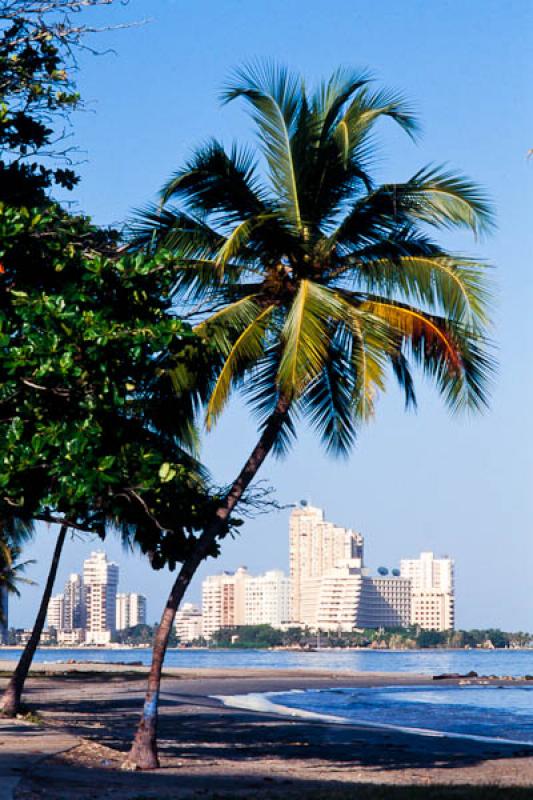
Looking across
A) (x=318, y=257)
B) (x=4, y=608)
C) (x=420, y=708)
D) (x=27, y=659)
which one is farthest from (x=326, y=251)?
(x=4, y=608)

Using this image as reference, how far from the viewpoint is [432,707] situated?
46656 millimetres

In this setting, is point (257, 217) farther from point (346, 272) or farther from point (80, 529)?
point (80, 529)

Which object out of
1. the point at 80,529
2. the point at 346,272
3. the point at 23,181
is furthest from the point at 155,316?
the point at 346,272

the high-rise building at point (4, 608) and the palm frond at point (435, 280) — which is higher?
the palm frond at point (435, 280)

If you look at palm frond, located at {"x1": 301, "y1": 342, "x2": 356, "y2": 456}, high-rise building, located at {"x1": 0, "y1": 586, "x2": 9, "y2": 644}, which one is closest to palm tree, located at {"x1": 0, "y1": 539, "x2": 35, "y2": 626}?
high-rise building, located at {"x1": 0, "y1": 586, "x2": 9, "y2": 644}

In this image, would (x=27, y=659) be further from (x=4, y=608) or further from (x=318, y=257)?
(x=4, y=608)

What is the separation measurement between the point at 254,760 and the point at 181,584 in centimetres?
384

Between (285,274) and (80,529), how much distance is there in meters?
5.16

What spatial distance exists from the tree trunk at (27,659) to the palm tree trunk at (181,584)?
8.47 metres

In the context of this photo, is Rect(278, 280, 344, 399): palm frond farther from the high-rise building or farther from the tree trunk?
the high-rise building

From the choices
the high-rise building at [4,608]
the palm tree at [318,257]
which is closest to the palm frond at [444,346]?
the palm tree at [318,257]

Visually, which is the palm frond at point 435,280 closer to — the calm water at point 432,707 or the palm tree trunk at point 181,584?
the palm tree trunk at point 181,584

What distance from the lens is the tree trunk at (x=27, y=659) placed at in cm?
2677

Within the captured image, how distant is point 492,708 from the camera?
4753 centimetres
